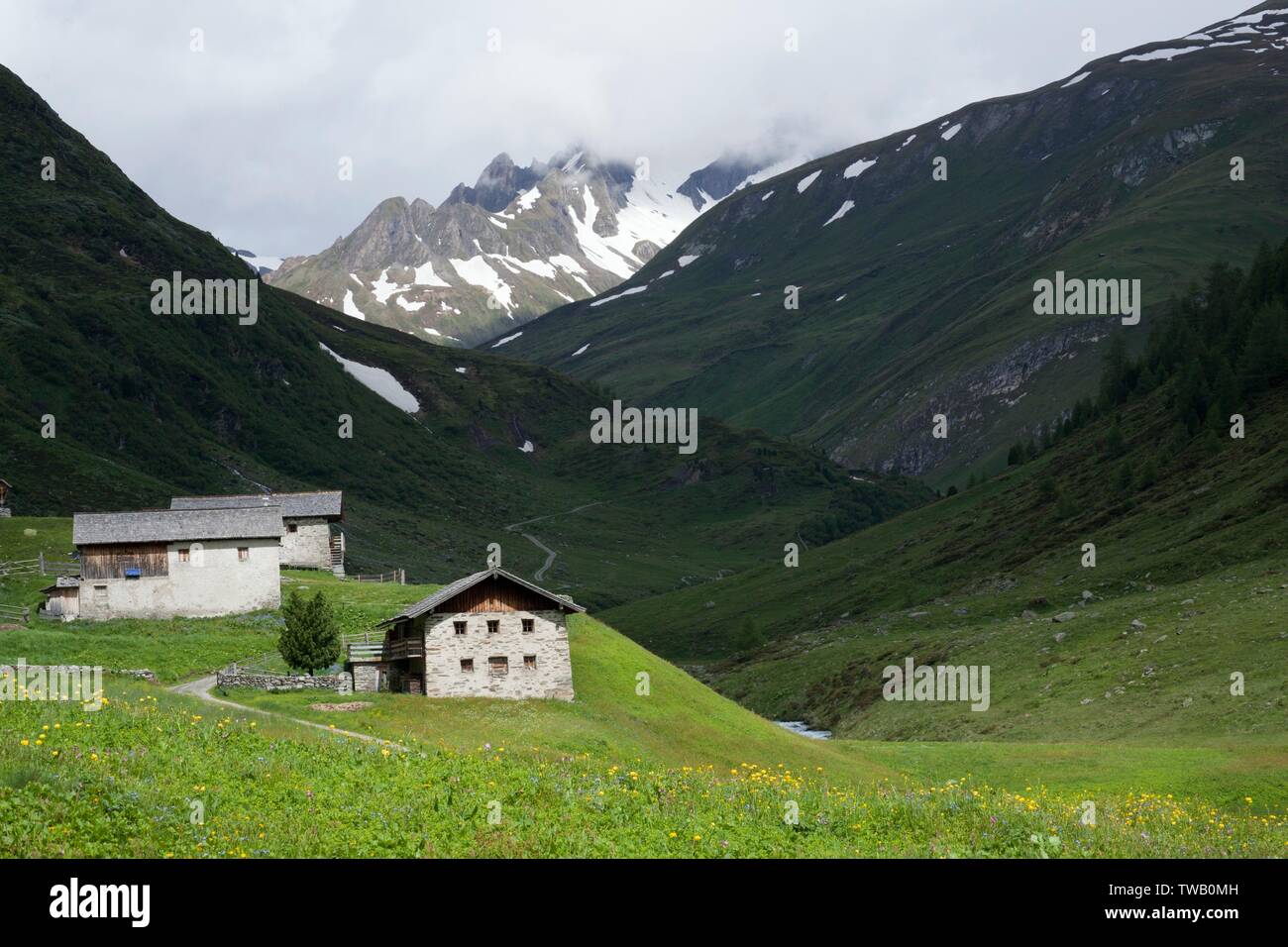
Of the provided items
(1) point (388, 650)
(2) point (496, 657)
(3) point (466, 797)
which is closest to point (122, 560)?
(1) point (388, 650)

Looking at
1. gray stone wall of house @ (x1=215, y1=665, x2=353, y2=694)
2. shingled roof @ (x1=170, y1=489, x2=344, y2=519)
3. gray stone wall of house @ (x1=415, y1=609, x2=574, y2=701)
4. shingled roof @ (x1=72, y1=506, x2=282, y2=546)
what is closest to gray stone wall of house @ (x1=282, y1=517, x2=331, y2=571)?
shingled roof @ (x1=170, y1=489, x2=344, y2=519)

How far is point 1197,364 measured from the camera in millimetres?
152250

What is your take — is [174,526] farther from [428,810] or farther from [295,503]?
[428,810]

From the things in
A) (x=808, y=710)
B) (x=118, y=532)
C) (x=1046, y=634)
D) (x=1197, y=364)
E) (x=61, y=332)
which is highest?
(x=61, y=332)

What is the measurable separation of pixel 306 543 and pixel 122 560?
85.5 feet

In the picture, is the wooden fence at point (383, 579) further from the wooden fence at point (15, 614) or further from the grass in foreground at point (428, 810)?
the grass in foreground at point (428, 810)

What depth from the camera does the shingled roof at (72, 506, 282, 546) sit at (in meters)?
73.2

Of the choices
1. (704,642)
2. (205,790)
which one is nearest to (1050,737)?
(205,790)

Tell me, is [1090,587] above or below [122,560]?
below

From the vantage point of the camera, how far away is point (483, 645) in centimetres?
5544

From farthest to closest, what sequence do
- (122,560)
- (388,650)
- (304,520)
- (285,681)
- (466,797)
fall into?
(304,520), (122,560), (388,650), (285,681), (466,797)
